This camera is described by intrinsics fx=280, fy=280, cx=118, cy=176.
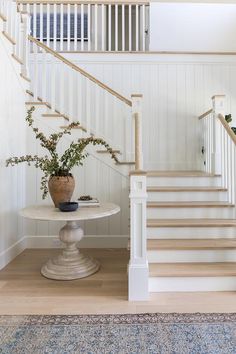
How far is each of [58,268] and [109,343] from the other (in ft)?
4.03

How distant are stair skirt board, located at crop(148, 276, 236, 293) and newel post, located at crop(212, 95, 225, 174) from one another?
1.62 metres

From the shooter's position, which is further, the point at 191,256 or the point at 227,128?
the point at 227,128

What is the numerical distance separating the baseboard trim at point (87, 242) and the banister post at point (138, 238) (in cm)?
150

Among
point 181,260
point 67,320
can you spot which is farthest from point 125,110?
point 67,320

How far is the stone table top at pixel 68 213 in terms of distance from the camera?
101 inches

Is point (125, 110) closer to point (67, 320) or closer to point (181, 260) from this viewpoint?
point (181, 260)

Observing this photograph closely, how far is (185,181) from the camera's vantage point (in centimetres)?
366

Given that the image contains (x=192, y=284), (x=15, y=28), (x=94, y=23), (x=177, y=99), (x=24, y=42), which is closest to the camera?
(x=192, y=284)

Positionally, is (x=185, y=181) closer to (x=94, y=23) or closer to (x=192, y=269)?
(x=192, y=269)

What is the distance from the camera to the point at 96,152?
3777 mm

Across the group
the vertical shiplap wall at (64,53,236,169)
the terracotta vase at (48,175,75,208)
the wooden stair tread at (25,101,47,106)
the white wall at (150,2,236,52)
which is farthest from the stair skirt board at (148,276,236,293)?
the white wall at (150,2,236,52)

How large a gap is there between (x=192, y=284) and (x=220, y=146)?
198 cm

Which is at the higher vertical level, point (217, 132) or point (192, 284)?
point (217, 132)

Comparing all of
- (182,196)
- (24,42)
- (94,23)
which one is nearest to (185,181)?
(182,196)
